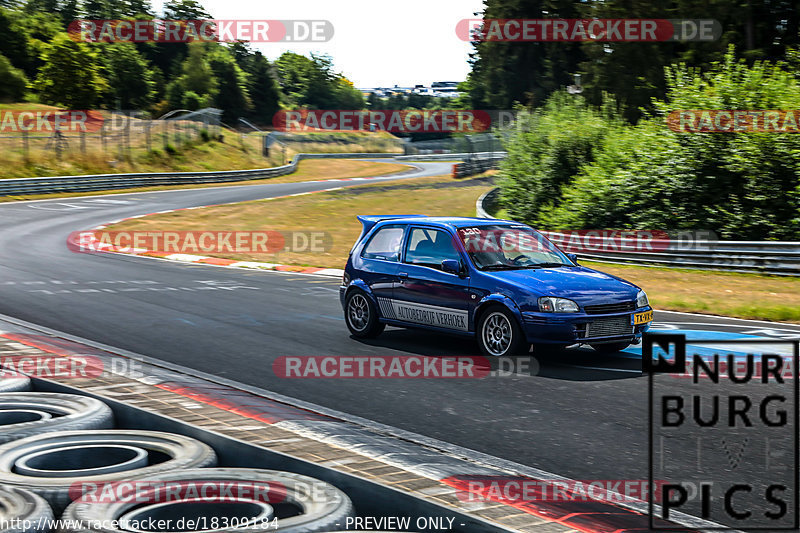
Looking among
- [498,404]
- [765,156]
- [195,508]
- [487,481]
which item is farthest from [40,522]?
[765,156]

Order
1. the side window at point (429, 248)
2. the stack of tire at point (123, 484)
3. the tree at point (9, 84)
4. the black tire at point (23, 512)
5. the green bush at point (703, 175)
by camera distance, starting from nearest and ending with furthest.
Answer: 1. the black tire at point (23, 512)
2. the stack of tire at point (123, 484)
3. the side window at point (429, 248)
4. the green bush at point (703, 175)
5. the tree at point (9, 84)

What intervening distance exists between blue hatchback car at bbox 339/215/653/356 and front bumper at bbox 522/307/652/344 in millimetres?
10

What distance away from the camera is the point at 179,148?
56.8 m

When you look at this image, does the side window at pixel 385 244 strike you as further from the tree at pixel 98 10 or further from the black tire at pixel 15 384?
the tree at pixel 98 10

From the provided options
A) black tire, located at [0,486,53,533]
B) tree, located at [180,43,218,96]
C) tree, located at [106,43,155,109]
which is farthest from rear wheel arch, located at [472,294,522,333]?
tree, located at [180,43,218,96]

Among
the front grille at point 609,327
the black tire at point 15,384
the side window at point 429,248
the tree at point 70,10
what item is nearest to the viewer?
the black tire at point 15,384

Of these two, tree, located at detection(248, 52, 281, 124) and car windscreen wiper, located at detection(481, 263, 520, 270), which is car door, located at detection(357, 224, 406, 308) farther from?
tree, located at detection(248, 52, 281, 124)

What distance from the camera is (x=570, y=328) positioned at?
9328 millimetres

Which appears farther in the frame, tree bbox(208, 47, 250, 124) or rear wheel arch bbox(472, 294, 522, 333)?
tree bbox(208, 47, 250, 124)

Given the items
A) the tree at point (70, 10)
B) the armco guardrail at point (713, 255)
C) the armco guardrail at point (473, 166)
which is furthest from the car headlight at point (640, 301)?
the tree at point (70, 10)

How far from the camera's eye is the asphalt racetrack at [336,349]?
686 cm

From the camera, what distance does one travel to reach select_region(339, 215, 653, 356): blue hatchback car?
9.45 meters

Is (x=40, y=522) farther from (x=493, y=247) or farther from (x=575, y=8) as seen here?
(x=575, y=8)

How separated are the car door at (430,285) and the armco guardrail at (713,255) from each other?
11.6m
